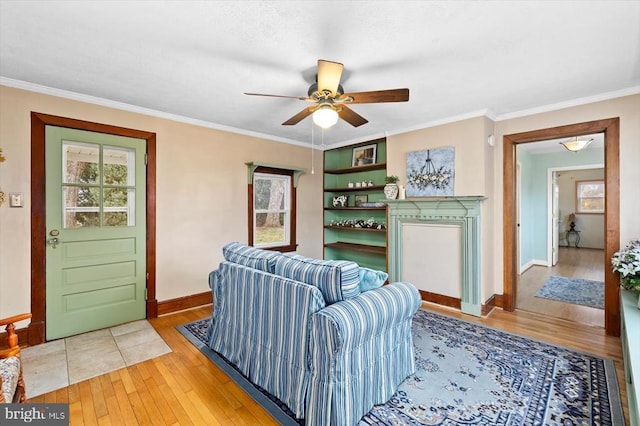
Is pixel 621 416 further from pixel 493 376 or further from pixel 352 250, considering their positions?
pixel 352 250

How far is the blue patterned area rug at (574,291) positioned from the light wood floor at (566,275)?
0.38ft

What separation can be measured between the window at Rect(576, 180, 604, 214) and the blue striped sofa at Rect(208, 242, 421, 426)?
889cm

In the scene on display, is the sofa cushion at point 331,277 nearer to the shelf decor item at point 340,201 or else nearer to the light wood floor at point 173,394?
the light wood floor at point 173,394

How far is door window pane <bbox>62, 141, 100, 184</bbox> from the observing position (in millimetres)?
2875

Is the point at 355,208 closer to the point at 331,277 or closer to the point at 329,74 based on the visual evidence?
the point at 329,74

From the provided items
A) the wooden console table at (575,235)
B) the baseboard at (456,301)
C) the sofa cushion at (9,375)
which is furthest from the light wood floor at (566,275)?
the sofa cushion at (9,375)

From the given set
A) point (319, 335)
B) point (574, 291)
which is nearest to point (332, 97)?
point (319, 335)

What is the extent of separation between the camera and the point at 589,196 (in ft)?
26.4

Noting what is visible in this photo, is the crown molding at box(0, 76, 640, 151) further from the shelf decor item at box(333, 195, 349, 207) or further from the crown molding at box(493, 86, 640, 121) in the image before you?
the shelf decor item at box(333, 195, 349, 207)

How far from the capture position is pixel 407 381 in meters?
2.13

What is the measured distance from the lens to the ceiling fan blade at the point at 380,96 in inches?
82.7

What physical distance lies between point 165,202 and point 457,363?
3403 mm

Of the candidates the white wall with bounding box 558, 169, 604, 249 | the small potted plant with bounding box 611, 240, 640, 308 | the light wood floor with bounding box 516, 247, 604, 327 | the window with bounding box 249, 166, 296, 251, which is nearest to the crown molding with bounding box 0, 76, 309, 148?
the window with bounding box 249, 166, 296, 251

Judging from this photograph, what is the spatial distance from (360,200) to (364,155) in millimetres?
771
